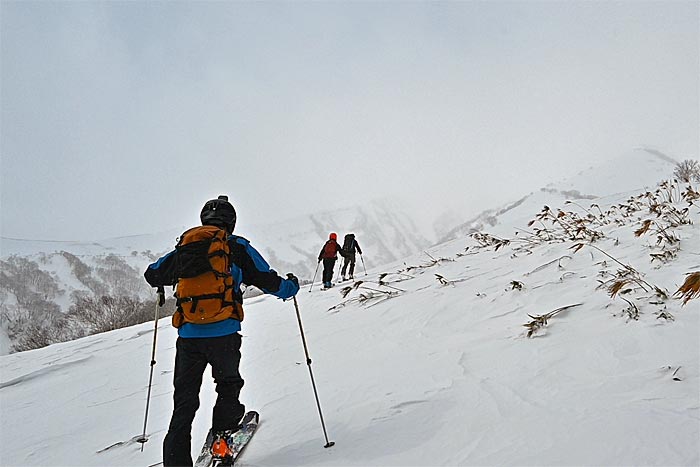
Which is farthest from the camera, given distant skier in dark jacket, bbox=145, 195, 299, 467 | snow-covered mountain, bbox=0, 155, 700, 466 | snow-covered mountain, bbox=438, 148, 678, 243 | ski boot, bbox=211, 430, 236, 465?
snow-covered mountain, bbox=438, 148, 678, 243

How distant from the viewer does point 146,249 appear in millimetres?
80875

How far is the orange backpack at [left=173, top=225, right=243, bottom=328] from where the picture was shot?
9.39 feet

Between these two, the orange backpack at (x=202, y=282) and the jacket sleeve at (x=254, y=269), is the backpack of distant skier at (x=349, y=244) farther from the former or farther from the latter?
the orange backpack at (x=202, y=282)

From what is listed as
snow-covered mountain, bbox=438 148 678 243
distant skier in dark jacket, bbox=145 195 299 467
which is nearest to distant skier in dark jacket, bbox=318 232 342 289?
distant skier in dark jacket, bbox=145 195 299 467

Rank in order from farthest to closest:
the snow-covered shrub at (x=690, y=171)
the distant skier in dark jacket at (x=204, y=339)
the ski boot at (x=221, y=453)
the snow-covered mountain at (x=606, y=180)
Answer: the snow-covered mountain at (x=606, y=180), the snow-covered shrub at (x=690, y=171), the distant skier in dark jacket at (x=204, y=339), the ski boot at (x=221, y=453)

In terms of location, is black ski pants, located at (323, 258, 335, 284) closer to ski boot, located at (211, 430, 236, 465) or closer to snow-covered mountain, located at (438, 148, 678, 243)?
ski boot, located at (211, 430, 236, 465)

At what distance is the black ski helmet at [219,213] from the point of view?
3.28m

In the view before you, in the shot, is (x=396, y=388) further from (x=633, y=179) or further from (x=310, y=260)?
(x=310, y=260)

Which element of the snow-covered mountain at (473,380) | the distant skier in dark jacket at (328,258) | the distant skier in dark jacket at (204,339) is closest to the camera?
the snow-covered mountain at (473,380)

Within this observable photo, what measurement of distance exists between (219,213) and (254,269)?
555 millimetres

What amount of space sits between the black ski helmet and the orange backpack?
33cm

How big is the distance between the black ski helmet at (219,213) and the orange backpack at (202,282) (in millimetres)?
334

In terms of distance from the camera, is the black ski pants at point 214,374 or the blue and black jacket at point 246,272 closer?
the black ski pants at point 214,374

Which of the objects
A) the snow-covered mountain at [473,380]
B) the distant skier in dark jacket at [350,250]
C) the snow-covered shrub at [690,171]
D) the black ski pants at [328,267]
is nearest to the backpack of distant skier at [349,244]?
the distant skier in dark jacket at [350,250]
